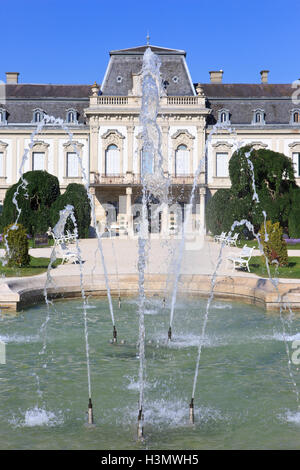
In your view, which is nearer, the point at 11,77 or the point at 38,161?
the point at 38,161

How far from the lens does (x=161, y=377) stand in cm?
671

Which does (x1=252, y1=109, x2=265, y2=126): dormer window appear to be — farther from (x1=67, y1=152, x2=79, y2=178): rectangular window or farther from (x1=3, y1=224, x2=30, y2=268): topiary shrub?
(x1=3, y1=224, x2=30, y2=268): topiary shrub

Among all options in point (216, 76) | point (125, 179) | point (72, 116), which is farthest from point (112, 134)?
point (216, 76)

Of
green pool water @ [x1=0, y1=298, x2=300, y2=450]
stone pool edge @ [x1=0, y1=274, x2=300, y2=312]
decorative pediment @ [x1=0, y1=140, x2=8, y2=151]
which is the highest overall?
decorative pediment @ [x1=0, y1=140, x2=8, y2=151]

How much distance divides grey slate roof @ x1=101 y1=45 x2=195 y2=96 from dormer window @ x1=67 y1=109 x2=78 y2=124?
2.61 m

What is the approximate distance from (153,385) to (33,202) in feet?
73.8

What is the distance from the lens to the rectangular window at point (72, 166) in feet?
121

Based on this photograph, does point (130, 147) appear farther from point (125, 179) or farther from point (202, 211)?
point (202, 211)

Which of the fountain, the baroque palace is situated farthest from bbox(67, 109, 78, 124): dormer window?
Result: the fountain

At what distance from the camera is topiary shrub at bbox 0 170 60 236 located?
2672 centimetres

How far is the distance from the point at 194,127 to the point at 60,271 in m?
23.3

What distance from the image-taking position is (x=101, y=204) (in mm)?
35531

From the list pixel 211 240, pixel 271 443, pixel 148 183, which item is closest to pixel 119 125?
pixel 148 183
